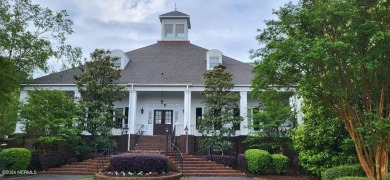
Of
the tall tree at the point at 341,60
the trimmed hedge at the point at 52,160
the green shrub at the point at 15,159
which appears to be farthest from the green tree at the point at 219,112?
the green shrub at the point at 15,159

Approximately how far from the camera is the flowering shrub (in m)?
14.1

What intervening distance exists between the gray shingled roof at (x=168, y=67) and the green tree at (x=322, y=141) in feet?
23.1

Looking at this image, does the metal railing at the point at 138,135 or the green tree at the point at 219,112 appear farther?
the metal railing at the point at 138,135

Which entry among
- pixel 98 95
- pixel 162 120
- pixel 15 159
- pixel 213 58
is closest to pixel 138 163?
Result: pixel 15 159

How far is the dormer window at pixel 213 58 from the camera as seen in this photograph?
23.9 metres

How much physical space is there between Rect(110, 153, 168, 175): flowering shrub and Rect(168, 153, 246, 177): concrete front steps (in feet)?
7.20

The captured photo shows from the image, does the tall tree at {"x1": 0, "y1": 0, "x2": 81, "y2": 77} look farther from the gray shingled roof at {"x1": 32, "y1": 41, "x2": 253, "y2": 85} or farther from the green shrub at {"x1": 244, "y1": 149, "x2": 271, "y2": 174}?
the green shrub at {"x1": 244, "y1": 149, "x2": 271, "y2": 174}

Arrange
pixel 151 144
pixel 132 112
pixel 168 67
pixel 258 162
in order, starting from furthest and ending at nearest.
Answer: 1. pixel 168 67
2. pixel 132 112
3. pixel 151 144
4. pixel 258 162

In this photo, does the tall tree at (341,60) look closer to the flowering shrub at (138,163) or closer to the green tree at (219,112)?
the flowering shrub at (138,163)

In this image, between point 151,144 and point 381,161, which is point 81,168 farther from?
point 381,161

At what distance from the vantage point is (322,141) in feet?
46.9

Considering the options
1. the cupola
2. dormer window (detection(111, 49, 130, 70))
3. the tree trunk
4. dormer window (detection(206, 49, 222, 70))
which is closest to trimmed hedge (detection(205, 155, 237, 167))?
dormer window (detection(206, 49, 222, 70))

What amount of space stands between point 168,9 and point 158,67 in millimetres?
8972

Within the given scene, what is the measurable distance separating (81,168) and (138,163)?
4.38 m
